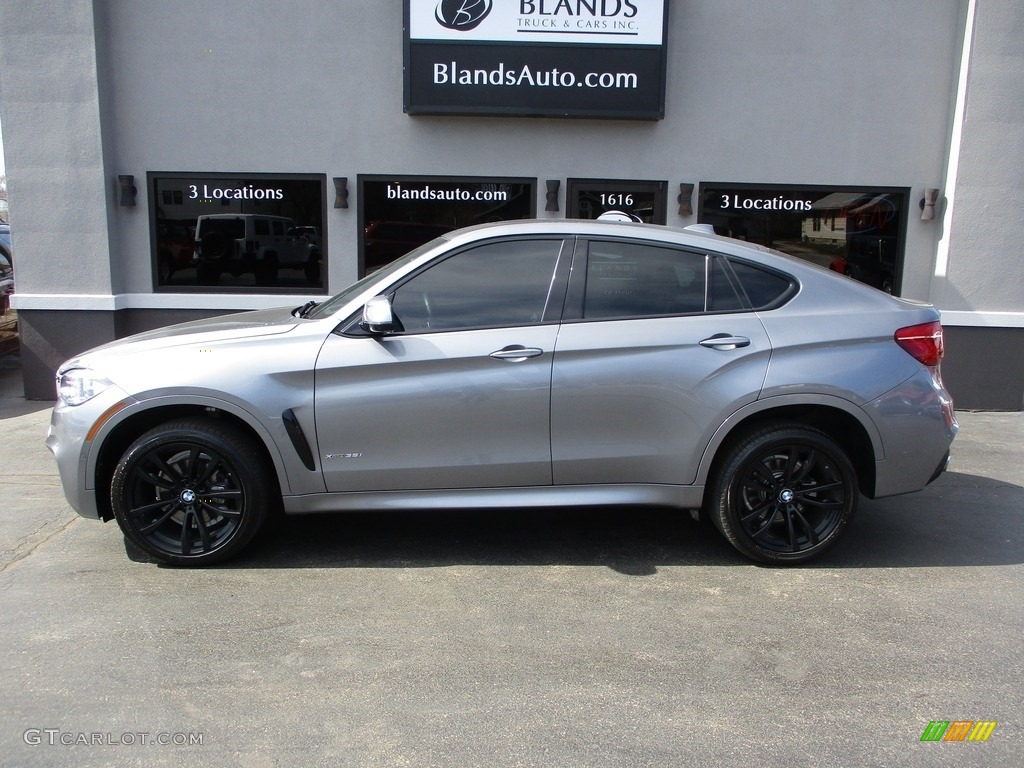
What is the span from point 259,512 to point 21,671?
4.35ft

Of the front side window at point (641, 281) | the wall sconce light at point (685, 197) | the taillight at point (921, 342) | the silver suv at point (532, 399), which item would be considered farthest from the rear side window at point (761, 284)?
the wall sconce light at point (685, 197)

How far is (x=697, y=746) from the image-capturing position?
10.3 ft

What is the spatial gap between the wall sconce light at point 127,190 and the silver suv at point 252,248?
653 millimetres

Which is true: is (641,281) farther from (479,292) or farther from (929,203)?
(929,203)

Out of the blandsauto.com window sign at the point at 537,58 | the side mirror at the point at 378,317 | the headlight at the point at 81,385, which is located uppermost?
the blandsauto.com window sign at the point at 537,58

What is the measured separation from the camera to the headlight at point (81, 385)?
14.8 ft

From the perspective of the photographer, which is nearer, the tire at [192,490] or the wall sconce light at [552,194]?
the tire at [192,490]

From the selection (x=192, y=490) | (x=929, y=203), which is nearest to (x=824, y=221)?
(x=929, y=203)

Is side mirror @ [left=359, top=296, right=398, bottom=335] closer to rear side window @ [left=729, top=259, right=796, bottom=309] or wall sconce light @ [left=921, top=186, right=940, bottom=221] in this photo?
rear side window @ [left=729, top=259, right=796, bottom=309]

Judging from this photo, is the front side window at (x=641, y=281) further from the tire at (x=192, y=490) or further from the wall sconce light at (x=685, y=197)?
the wall sconce light at (x=685, y=197)

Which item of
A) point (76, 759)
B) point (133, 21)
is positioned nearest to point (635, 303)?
point (76, 759)

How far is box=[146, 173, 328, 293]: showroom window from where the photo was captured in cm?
871

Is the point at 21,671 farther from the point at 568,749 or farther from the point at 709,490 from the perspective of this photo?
the point at 709,490

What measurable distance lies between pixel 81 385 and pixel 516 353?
7.58 feet
